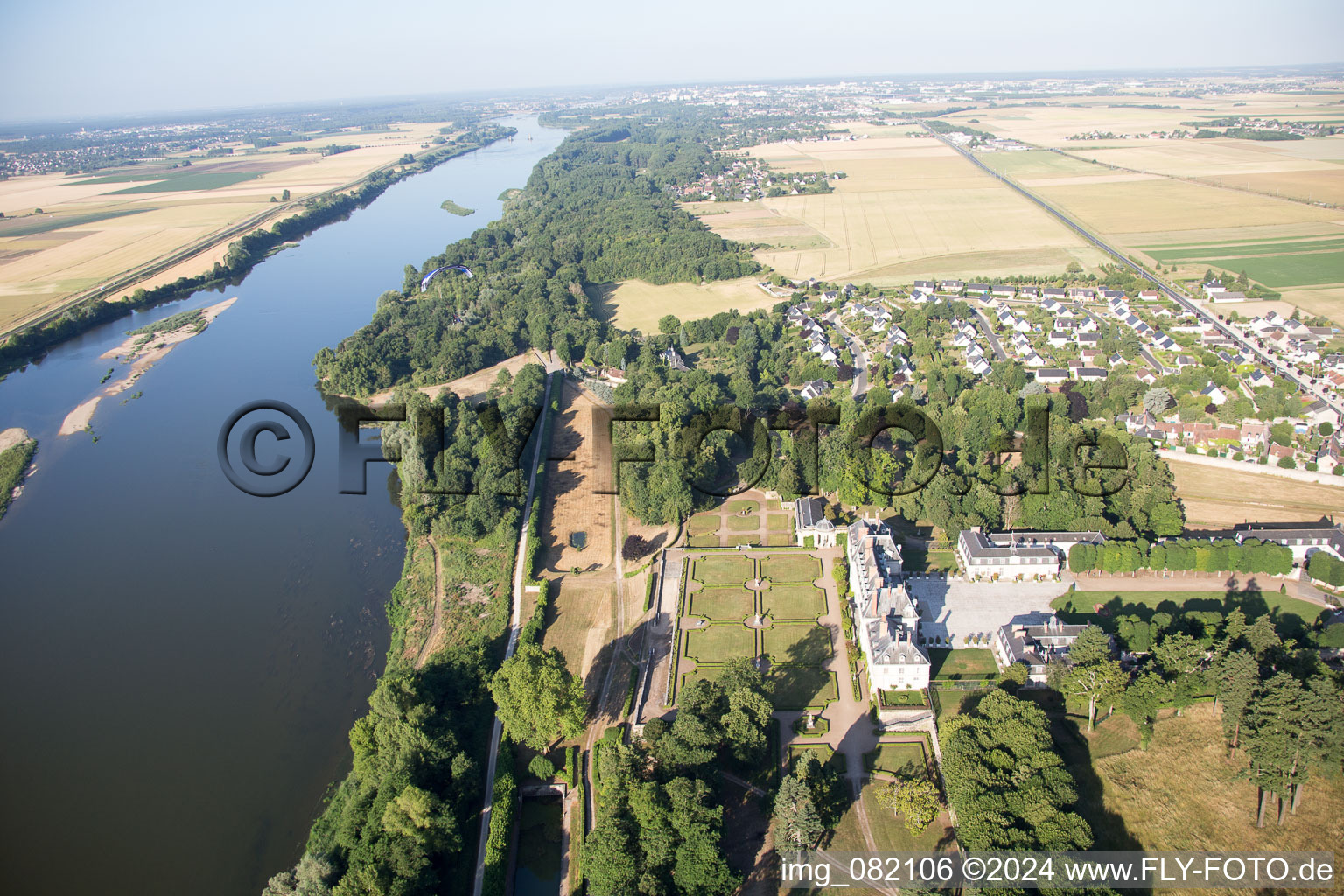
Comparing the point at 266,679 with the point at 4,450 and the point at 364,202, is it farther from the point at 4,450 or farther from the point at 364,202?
the point at 364,202

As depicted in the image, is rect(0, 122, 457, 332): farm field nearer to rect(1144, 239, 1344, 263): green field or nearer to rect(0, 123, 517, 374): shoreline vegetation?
rect(0, 123, 517, 374): shoreline vegetation

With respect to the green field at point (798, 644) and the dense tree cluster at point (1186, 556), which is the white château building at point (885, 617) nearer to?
the green field at point (798, 644)

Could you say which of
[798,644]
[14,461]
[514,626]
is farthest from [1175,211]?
[14,461]

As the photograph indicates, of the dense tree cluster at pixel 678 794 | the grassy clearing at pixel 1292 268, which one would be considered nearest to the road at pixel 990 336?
the grassy clearing at pixel 1292 268

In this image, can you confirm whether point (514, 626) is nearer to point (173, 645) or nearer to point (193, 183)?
point (173, 645)

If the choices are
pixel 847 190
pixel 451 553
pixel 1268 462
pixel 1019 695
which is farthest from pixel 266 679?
pixel 847 190

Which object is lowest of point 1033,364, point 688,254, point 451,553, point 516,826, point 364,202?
point 516,826

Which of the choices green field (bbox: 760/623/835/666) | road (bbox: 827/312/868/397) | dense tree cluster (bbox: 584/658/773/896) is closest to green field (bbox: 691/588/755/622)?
green field (bbox: 760/623/835/666)
